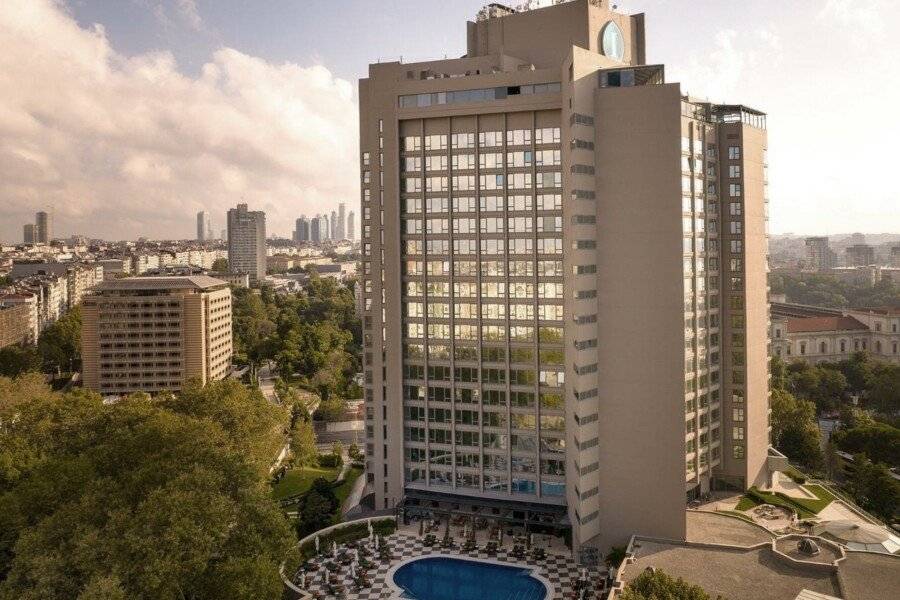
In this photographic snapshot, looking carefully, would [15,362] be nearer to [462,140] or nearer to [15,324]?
[15,324]

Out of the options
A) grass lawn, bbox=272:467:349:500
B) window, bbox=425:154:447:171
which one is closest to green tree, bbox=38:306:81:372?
grass lawn, bbox=272:467:349:500

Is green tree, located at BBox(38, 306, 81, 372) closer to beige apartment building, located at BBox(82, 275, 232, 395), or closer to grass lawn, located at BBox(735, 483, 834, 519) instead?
beige apartment building, located at BBox(82, 275, 232, 395)

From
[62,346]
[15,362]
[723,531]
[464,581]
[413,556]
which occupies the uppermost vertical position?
[62,346]

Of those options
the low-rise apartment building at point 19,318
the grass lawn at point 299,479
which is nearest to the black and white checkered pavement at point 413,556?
the grass lawn at point 299,479

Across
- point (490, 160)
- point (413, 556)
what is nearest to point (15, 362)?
point (413, 556)

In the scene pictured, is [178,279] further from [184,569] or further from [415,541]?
[184,569]

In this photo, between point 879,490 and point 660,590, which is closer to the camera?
point 660,590

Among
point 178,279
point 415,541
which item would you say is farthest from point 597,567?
point 178,279
